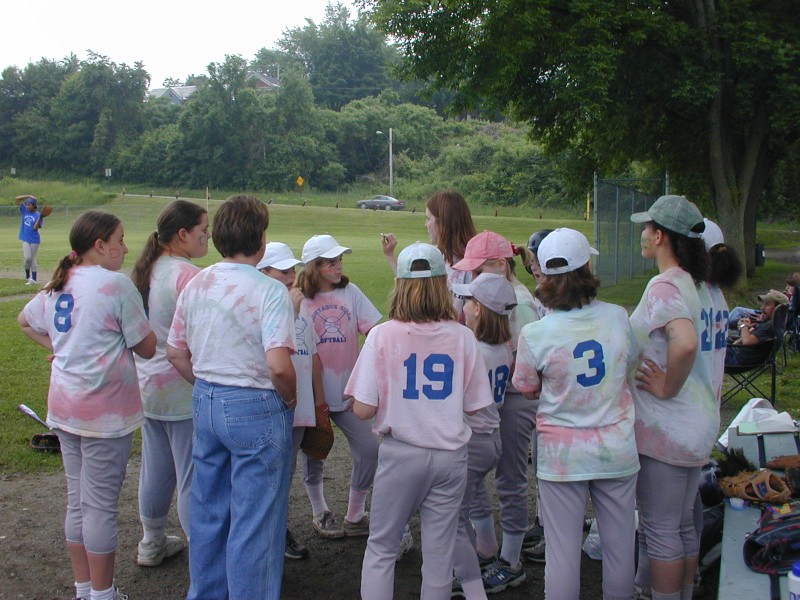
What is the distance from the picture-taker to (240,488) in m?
3.39

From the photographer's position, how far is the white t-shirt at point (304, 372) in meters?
4.11

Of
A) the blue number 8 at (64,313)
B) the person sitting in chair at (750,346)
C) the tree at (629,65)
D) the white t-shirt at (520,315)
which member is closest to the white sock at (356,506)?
the white t-shirt at (520,315)

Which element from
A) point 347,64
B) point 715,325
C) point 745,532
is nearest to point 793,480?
point 745,532

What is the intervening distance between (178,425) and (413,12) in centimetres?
1529

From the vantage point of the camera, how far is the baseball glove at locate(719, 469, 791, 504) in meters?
4.12

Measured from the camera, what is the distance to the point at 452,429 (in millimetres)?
3312

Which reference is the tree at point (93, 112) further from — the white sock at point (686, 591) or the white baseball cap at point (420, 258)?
the white sock at point (686, 591)

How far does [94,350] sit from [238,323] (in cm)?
87

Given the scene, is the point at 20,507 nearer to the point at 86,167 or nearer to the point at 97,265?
the point at 97,265

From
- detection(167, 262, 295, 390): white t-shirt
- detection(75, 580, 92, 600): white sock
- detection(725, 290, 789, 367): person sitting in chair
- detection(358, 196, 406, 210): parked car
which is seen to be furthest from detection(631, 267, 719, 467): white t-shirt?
detection(358, 196, 406, 210): parked car

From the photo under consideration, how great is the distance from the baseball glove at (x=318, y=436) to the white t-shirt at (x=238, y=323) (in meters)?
0.85

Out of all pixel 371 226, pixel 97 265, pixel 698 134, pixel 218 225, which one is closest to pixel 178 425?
pixel 97 265

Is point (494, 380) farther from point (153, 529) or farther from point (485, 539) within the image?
point (153, 529)

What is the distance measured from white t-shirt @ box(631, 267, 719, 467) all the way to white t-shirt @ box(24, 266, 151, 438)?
2342 millimetres
